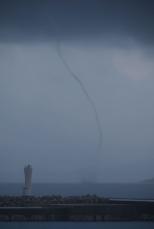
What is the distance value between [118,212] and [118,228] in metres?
7.33

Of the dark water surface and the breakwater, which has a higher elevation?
the breakwater

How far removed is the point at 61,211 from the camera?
62.1 meters

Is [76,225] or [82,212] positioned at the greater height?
[82,212]

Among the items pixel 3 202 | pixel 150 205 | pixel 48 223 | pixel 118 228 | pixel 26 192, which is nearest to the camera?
pixel 118 228

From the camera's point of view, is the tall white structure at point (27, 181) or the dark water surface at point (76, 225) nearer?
the dark water surface at point (76, 225)

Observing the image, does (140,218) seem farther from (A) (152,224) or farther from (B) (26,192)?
(B) (26,192)

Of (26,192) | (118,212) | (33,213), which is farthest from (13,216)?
(26,192)

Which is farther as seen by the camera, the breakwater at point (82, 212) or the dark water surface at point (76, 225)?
the breakwater at point (82, 212)

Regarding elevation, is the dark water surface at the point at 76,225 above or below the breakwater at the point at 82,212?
below

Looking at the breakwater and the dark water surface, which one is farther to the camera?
the breakwater

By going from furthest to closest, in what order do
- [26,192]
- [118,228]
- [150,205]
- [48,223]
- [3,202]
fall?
[26,192]
[3,202]
[150,205]
[48,223]
[118,228]

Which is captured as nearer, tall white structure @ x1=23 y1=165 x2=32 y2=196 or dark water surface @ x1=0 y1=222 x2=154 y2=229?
dark water surface @ x1=0 y1=222 x2=154 y2=229

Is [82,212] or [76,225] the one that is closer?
[76,225]

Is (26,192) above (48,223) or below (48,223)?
above
